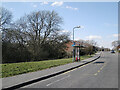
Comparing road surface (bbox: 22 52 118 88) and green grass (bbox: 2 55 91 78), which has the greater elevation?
green grass (bbox: 2 55 91 78)

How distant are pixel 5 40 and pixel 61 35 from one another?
16.1 metres

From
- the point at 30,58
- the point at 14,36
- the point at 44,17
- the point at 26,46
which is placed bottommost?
the point at 30,58

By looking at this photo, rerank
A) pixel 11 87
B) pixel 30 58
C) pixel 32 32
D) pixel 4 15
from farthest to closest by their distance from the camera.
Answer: pixel 32 32, pixel 30 58, pixel 4 15, pixel 11 87

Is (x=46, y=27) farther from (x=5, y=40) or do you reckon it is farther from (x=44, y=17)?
(x=5, y=40)

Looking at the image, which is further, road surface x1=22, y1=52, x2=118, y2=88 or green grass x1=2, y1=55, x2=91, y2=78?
green grass x1=2, y1=55, x2=91, y2=78

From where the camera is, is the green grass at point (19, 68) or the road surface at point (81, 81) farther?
the green grass at point (19, 68)

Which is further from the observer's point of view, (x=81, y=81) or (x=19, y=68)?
(x=19, y=68)

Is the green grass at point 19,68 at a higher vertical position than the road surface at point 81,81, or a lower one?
higher

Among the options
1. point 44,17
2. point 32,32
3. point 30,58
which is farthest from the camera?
point 44,17

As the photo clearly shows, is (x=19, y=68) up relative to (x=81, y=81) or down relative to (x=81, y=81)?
up

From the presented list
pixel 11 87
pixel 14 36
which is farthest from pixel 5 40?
pixel 11 87

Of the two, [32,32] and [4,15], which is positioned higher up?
[4,15]

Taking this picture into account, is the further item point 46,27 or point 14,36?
point 46,27

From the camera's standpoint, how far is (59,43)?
40.8m
